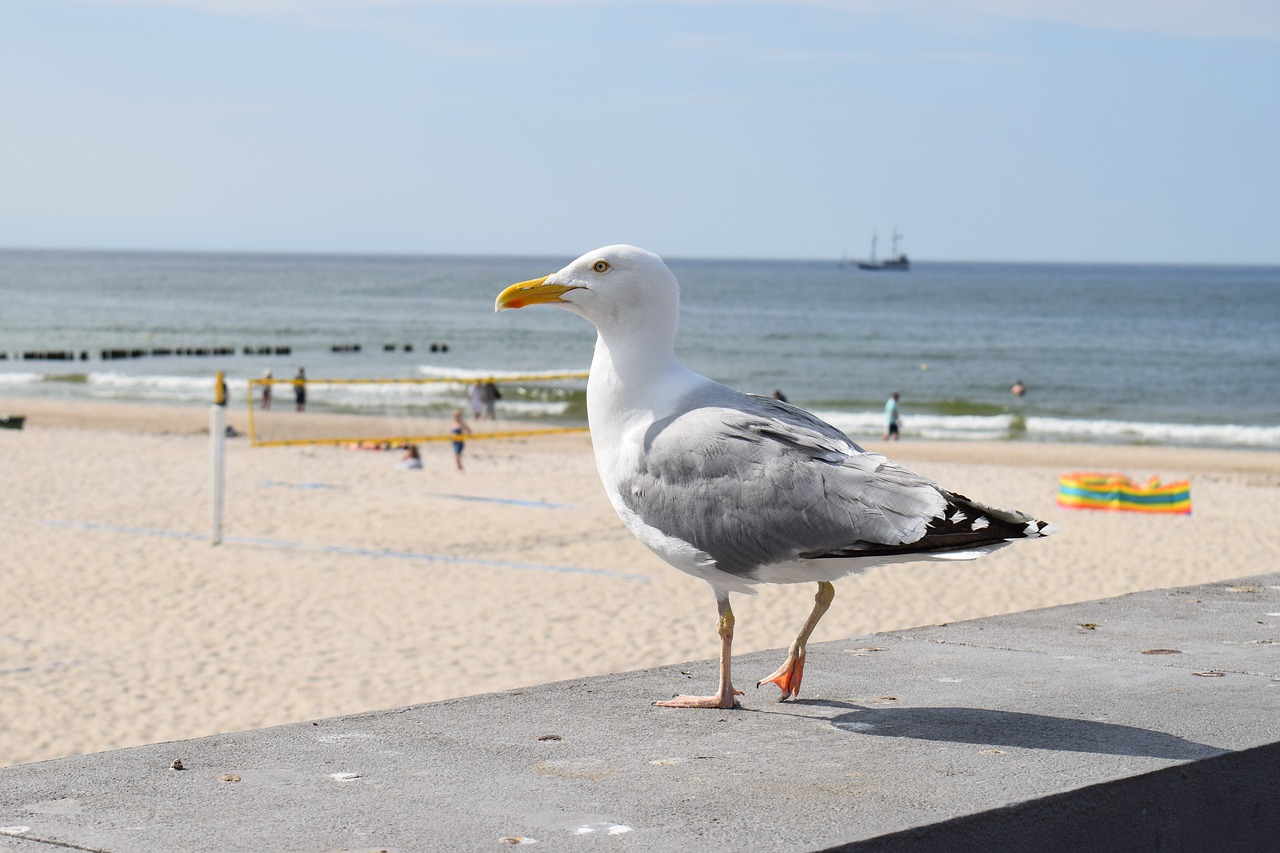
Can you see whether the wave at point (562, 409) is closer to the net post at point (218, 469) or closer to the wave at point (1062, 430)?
the wave at point (1062, 430)

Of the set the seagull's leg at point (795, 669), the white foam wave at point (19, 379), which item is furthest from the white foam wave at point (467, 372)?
the seagull's leg at point (795, 669)

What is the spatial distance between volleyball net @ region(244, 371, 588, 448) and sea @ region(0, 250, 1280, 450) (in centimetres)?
19

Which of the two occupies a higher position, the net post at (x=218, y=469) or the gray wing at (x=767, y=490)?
the gray wing at (x=767, y=490)

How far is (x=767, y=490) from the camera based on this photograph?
10.5 feet

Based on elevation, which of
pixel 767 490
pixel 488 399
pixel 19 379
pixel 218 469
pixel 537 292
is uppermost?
pixel 537 292

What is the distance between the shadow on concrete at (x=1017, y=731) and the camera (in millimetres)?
2959

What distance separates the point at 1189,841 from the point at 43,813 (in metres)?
2.16

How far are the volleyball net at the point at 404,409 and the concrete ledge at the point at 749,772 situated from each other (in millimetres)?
20032

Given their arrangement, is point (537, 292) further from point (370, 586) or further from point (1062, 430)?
point (1062, 430)

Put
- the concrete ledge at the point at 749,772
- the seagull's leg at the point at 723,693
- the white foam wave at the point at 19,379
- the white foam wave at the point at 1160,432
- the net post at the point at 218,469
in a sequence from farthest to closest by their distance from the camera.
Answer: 1. the white foam wave at the point at 19,379
2. the white foam wave at the point at 1160,432
3. the net post at the point at 218,469
4. the seagull's leg at the point at 723,693
5. the concrete ledge at the point at 749,772

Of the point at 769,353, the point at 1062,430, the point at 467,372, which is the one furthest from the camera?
the point at 769,353

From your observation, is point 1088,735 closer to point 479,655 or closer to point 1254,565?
point 479,655

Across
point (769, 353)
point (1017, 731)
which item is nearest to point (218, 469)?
point (1017, 731)

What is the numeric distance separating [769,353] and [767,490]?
55830mm
